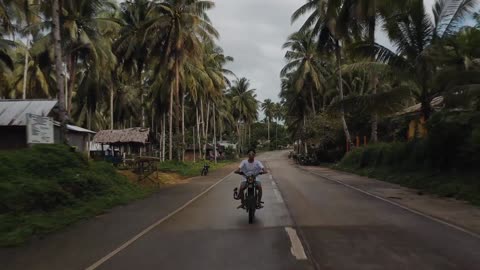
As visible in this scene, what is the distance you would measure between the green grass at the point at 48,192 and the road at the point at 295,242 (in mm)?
2360

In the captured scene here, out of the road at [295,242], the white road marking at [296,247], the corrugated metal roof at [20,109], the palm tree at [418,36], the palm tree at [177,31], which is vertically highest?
the palm tree at [177,31]

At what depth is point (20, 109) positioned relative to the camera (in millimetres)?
23969

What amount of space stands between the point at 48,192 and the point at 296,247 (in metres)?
7.85

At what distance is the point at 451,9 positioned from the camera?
73.4ft

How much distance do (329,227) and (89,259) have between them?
4941 mm

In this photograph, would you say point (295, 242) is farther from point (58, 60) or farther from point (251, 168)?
point (58, 60)

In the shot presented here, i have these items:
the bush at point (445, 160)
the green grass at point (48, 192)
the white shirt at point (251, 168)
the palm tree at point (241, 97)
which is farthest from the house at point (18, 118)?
the palm tree at point (241, 97)

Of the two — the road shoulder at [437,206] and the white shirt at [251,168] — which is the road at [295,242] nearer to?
the road shoulder at [437,206]

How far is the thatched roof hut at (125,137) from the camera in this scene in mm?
38375

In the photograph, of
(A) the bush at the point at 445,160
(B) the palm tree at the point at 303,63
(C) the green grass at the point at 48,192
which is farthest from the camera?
(B) the palm tree at the point at 303,63

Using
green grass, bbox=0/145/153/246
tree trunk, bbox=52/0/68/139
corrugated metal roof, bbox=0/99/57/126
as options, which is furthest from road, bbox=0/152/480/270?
corrugated metal roof, bbox=0/99/57/126

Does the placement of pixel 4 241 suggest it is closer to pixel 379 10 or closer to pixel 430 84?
pixel 430 84

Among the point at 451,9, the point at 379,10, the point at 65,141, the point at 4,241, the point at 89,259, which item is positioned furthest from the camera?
the point at 379,10

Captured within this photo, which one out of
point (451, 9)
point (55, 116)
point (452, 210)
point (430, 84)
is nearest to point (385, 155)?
point (430, 84)
